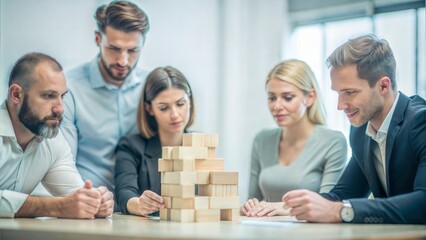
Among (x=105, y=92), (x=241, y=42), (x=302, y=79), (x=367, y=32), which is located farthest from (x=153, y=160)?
(x=367, y=32)

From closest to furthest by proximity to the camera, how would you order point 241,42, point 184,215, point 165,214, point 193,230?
point 193,230
point 184,215
point 165,214
point 241,42

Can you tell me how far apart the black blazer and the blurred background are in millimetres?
338

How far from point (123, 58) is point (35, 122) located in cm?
61

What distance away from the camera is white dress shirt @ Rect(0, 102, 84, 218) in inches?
91.9

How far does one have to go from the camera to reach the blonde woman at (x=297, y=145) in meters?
2.90

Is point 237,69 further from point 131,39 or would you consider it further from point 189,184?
point 189,184

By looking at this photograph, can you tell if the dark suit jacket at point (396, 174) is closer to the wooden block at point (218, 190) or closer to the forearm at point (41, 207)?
the wooden block at point (218, 190)

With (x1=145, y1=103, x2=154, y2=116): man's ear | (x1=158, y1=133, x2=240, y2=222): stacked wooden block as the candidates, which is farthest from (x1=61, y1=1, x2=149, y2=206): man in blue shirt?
(x1=158, y1=133, x2=240, y2=222): stacked wooden block

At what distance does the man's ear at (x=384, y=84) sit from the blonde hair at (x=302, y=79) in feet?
2.04

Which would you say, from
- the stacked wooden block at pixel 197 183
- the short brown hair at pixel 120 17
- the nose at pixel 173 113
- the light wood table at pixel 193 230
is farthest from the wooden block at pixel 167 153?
the short brown hair at pixel 120 17

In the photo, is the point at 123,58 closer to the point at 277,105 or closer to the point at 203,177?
the point at 277,105

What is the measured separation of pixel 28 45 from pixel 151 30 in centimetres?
66

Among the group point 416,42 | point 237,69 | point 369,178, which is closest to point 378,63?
point 369,178

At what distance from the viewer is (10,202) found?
231cm
